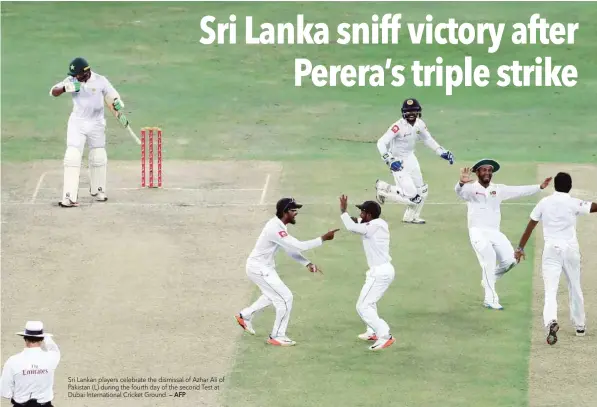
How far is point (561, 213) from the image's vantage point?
75.4 ft

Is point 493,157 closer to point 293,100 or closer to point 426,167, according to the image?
point 426,167

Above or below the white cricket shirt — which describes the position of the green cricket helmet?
Result: above

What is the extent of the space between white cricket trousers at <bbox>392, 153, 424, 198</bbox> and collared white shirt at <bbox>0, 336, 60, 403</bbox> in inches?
420

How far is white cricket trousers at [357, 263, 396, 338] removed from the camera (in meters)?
22.7

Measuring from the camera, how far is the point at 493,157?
1329 inches

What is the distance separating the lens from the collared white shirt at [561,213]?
2300 centimetres

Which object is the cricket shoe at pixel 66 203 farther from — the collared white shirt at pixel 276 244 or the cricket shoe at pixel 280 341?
the cricket shoe at pixel 280 341

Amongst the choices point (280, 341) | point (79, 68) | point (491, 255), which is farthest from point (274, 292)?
point (79, 68)

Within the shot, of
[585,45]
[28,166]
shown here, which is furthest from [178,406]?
[585,45]

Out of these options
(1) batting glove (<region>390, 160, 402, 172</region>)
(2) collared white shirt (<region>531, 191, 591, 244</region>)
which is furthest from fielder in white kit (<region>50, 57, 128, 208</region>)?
(2) collared white shirt (<region>531, 191, 591, 244</region>)

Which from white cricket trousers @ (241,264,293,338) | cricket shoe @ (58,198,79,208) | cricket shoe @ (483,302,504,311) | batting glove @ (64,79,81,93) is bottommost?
cricket shoe @ (483,302,504,311)

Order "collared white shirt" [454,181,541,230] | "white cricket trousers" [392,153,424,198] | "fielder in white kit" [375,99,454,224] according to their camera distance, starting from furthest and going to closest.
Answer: "white cricket trousers" [392,153,424,198] < "fielder in white kit" [375,99,454,224] < "collared white shirt" [454,181,541,230]

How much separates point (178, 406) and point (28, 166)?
41.3ft

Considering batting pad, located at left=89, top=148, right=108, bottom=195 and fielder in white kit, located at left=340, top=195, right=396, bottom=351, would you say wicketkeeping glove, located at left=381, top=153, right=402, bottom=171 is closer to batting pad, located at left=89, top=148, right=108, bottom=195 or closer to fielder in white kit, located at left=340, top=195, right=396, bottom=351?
batting pad, located at left=89, top=148, right=108, bottom=195
